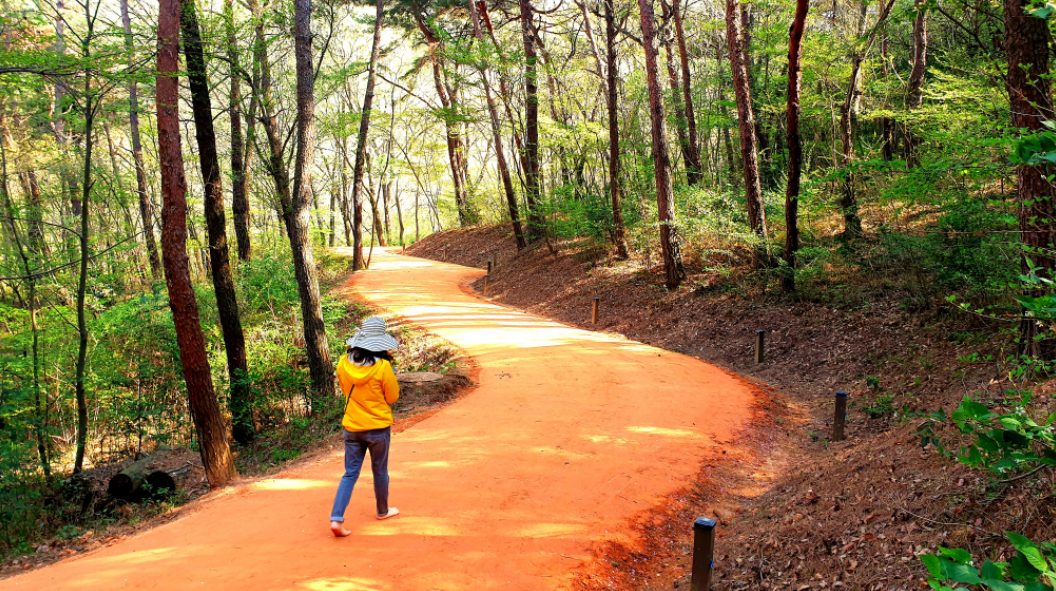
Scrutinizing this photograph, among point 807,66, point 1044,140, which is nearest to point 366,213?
point 807,66

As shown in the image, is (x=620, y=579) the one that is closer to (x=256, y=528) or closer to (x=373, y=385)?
(x=373, y=385)

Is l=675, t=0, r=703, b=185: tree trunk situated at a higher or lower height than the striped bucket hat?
higher

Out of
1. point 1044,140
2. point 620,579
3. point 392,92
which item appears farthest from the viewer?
point 392,92

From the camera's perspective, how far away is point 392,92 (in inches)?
1485

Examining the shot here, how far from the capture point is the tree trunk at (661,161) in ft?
49.5

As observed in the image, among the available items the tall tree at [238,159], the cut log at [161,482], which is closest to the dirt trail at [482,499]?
the cut log at [161,482]

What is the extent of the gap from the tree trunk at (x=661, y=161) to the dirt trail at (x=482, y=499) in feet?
18.8

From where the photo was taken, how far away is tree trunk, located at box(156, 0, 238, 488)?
7535 millimetres

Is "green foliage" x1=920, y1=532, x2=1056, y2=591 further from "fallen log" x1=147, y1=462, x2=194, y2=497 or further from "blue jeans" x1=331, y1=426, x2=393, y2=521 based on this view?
"fallen log" x1=147, y1=462, x2=194, y2=497

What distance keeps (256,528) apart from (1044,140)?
673 cm

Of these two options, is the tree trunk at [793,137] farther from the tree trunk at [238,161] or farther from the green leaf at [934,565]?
the green leaf at [934,565]

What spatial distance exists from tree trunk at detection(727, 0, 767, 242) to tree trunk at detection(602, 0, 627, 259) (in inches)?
151

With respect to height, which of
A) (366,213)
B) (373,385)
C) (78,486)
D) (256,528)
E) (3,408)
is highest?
(366,213)

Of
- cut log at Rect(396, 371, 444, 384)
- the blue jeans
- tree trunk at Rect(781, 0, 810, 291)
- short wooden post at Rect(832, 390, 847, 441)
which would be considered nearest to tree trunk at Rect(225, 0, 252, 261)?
cut log at Rect(396, 371, 444, 384)
